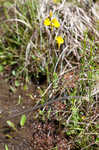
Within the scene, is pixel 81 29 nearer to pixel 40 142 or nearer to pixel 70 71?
pixel 70 71

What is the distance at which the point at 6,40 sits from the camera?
7.91ft

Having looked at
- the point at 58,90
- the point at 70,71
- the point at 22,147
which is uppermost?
the point at 70,71

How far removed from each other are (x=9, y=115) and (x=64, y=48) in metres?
0.75

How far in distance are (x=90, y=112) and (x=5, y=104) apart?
75 centimetres

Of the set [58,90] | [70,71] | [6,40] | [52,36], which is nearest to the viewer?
[58,90]

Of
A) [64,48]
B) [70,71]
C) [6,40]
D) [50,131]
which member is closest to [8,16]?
[6,40]

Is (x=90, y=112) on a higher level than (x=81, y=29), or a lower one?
lower

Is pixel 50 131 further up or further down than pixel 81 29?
further down

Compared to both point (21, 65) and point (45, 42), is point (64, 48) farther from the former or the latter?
point (21, 65)

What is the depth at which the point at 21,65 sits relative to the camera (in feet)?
7.44

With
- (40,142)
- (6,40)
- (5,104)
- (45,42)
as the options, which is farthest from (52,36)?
(40,142)

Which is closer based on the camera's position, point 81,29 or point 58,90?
point 58,90

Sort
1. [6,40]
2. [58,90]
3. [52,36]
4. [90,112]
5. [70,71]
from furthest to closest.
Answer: [6,40]
[52,36]
[70,71]
[58,90]
[90,112]

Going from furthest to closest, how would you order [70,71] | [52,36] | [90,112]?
[52,36]
[70,71]
[90,112]
